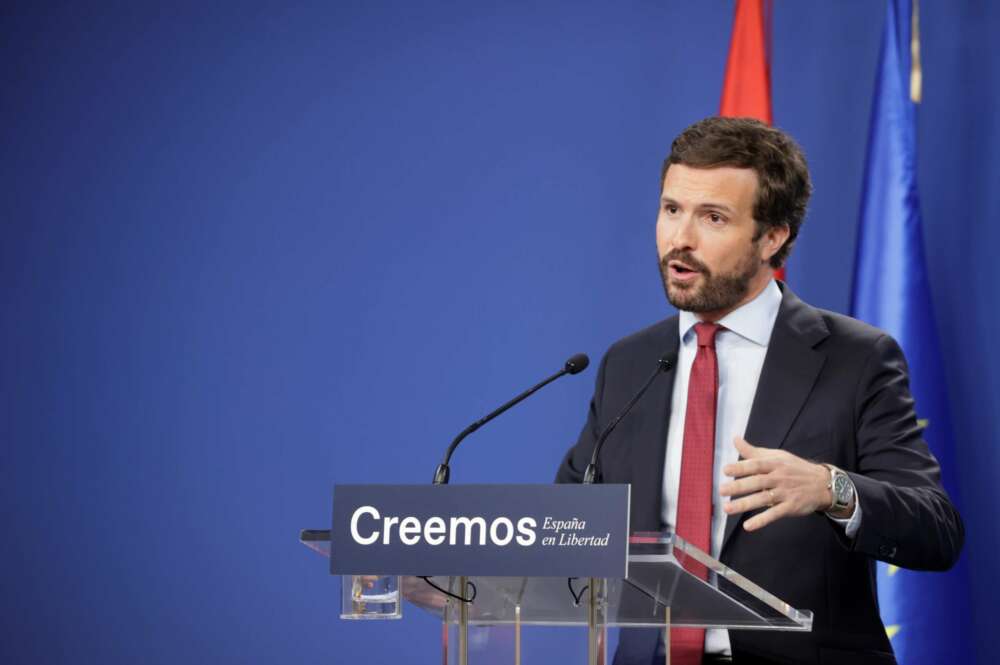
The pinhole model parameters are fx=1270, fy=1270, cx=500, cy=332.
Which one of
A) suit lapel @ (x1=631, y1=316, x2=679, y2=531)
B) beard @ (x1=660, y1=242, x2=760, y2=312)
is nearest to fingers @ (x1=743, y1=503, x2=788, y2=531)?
suit lapel @ (x1=631, y1=316, x2=679, y2=531)

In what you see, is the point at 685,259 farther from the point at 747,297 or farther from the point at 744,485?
the point at 744,485

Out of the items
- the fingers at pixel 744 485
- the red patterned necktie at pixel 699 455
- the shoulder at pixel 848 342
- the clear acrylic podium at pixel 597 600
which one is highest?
the shoulder at pixel 848 342

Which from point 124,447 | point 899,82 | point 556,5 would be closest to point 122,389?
point 124,447

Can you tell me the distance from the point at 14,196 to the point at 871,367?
3344 millimetres

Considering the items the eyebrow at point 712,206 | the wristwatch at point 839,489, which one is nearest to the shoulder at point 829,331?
the eyebrow at point 712,206

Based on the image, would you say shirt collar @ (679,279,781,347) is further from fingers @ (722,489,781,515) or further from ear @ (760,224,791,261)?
fingers @ (722,489,781,515)

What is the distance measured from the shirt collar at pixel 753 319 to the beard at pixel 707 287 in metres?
0.03

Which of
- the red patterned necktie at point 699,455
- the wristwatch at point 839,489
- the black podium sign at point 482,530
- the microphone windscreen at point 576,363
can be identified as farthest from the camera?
the red patterned necktie at point 699,455

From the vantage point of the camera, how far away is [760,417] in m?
2.61

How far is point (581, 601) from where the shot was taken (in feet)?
6.32

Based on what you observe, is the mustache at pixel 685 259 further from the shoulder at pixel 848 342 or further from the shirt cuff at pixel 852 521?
the shirt cuff at pixel 852 521

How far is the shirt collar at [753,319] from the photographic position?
275cm

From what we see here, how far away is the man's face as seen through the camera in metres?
2.75

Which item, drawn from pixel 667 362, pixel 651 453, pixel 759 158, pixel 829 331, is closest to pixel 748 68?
pixel 759 158
